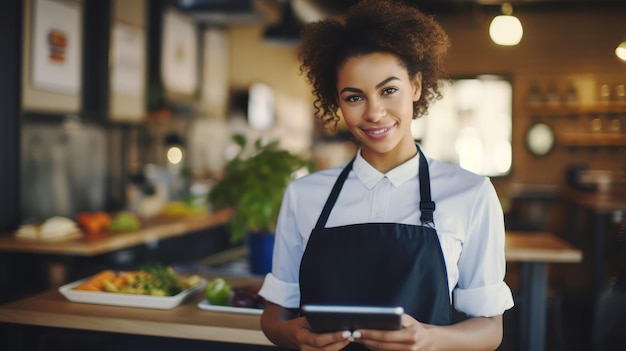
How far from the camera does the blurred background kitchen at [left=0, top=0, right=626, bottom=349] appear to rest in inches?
162

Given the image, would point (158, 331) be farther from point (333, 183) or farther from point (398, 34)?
point (398, 34)

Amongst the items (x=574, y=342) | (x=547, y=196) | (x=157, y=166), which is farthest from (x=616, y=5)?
(x=157, y=166)

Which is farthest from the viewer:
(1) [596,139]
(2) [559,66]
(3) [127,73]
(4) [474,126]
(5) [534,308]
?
(4) [474,126]

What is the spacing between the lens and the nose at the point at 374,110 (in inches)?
58.9

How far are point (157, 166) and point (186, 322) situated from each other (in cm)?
410

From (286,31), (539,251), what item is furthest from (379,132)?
(286,31)

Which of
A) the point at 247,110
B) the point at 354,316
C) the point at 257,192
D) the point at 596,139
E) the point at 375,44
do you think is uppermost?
the point at 247,110

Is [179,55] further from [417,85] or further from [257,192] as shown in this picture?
[417,85]

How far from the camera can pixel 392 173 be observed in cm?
161

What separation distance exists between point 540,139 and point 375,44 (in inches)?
305

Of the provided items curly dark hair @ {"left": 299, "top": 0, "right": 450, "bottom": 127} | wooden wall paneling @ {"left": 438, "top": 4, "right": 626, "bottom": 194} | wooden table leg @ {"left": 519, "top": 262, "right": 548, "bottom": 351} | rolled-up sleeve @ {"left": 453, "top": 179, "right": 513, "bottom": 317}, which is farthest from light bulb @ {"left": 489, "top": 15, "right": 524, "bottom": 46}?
rolled-up sleeve @ {"left": 453, "top": 179, "right": 513, "bottom": 317}

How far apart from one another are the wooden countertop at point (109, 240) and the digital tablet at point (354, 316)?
262 cm

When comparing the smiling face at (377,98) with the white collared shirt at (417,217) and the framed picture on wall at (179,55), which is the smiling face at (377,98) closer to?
the white collared shirt at (417,217)

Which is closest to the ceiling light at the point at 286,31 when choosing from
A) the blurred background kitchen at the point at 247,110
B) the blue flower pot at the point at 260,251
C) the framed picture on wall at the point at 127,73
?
the blurred background kitchen at the point at 247,110
